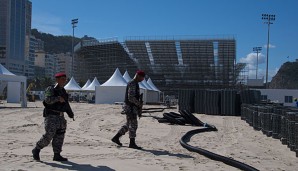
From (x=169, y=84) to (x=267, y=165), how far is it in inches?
3111

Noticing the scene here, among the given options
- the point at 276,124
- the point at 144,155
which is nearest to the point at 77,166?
the point at 144,155

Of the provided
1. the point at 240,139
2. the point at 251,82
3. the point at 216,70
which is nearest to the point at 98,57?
the point at 216,70

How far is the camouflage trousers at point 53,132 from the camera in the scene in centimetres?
706

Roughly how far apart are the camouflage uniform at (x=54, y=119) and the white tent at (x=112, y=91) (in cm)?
3558

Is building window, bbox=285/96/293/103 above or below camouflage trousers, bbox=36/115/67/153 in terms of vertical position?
below

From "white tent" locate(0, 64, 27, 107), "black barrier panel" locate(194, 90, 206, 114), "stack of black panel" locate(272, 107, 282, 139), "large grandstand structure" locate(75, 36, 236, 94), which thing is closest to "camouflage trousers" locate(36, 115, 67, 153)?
"stack of black panel" locate(272, 107, 282, 139)

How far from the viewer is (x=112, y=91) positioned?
43.5 m

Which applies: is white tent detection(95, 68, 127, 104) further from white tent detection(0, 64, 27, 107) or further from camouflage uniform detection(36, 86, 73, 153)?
camouflage uniform detection(36, 86, 73, 153)

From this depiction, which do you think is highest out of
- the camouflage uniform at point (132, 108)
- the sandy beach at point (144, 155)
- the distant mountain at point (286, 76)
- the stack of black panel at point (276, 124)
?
the distant mountain at point (286, 76)

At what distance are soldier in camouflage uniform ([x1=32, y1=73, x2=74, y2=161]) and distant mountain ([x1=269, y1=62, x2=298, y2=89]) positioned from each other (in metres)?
124

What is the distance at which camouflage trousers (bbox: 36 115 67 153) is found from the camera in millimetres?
7059

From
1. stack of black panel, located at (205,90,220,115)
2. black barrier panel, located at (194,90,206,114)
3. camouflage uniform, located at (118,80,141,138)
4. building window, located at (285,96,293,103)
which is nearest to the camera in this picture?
camouflage uniform, located at (118,80,141,138)

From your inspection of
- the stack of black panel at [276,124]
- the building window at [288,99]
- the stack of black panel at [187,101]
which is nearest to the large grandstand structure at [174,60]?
the building window at [288,99]

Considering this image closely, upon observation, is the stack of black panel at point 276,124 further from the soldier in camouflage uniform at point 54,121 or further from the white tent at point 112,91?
the white tent at point 112,91
